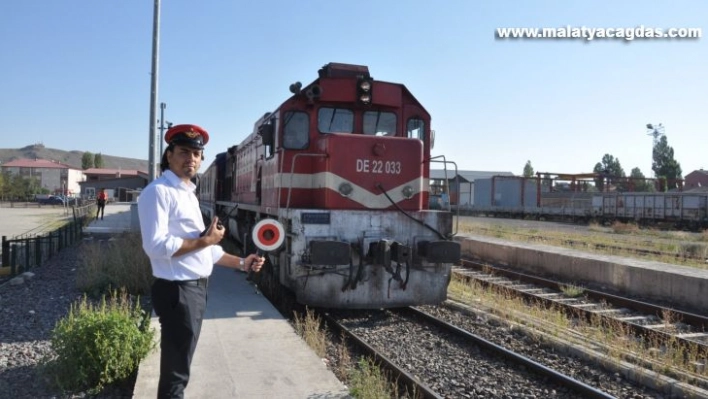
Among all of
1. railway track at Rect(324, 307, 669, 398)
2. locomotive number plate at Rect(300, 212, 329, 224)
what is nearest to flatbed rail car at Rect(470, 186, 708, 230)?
railway track at Rect(324, 307, 669, 398)

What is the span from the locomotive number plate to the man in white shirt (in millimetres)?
4169

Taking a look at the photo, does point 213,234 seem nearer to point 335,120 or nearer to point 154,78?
point 335,120

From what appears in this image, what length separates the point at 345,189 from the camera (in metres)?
7.84

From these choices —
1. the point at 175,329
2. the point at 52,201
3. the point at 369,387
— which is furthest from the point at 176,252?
the point at 52,201

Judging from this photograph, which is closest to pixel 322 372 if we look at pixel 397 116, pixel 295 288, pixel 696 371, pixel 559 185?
pixel 295 288

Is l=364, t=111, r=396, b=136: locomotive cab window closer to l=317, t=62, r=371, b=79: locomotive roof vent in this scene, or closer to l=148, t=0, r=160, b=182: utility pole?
l=317, t=62, r=371, b=79: locomotive roof vent

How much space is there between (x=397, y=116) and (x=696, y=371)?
17.1 feet

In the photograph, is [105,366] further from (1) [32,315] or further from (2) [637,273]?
(2) [637,273]

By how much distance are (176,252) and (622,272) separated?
10132 mm

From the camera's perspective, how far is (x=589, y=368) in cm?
581

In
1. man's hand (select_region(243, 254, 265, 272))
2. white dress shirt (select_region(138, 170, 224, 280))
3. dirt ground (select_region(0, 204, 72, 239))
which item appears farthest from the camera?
dirt ground (select_region(0, 204, 72, 239))

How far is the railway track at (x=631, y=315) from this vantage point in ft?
20.6

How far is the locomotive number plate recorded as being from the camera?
24.2 ft

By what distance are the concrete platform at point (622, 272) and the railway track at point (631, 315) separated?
1055mm
